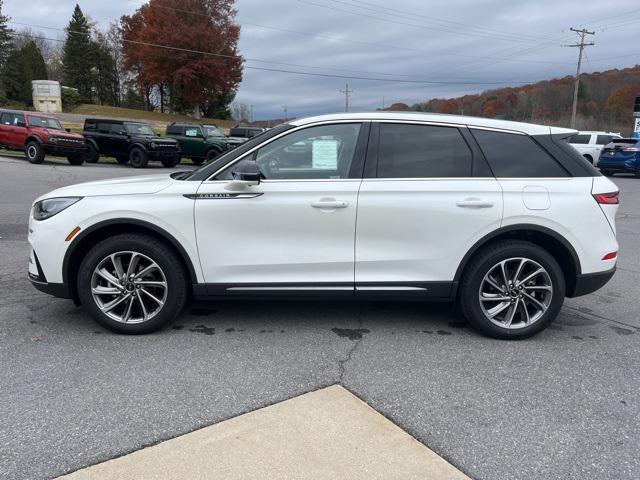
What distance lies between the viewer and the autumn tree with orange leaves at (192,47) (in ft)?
172

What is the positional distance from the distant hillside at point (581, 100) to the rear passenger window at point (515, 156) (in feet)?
170

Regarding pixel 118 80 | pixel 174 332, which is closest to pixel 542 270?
pixel 174 332

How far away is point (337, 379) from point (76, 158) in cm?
1986

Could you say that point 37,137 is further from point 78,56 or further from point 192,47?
point 78,56

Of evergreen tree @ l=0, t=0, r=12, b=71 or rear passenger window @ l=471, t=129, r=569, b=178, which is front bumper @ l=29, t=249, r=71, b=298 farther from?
evergreen tree @ l=0, t=0, r=12, b=71

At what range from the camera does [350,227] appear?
3848mm

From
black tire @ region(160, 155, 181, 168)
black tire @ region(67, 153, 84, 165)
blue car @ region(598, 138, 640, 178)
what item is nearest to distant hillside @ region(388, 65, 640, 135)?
blue car @ region(598, 138, 640, 178)

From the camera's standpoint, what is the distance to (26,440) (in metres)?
2.59

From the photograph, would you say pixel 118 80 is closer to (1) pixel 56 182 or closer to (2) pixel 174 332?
(1) pixel 56 182

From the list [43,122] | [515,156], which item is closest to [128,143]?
[43,122]

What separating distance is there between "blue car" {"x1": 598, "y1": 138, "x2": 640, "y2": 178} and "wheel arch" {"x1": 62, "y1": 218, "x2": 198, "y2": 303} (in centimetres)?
2260

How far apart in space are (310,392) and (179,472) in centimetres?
100

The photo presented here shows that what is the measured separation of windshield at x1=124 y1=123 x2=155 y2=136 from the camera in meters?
21.1

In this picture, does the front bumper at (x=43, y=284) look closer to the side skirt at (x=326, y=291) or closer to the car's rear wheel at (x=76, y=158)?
the side skirt at (x=326, y=291)
